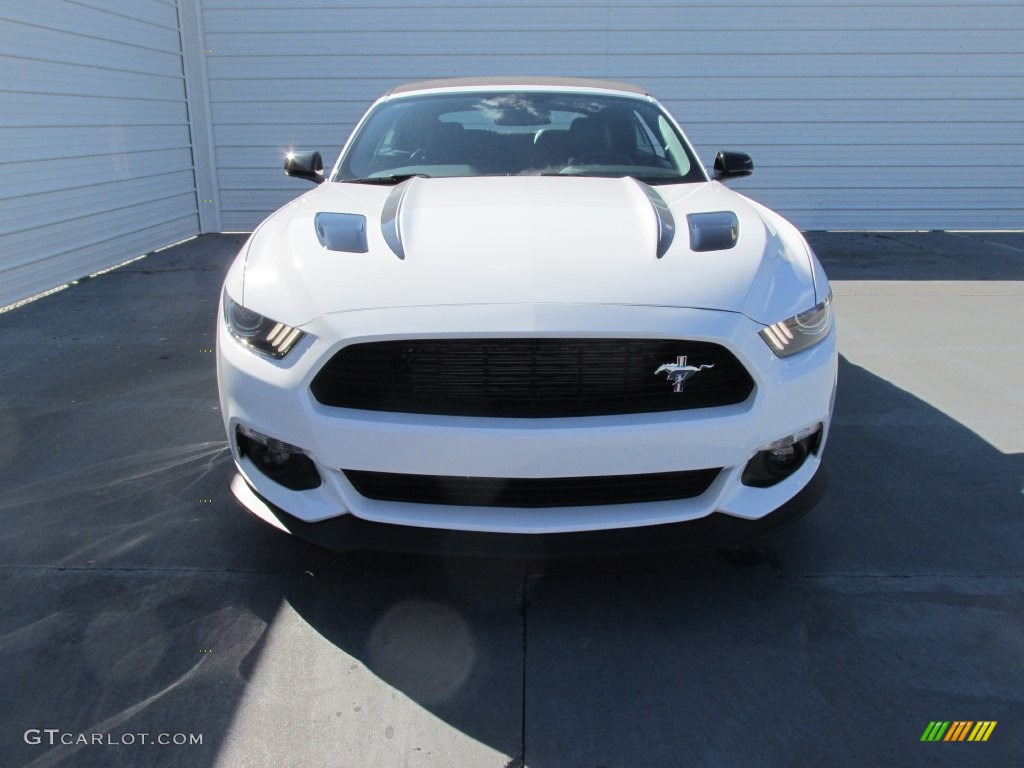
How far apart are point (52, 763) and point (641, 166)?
2986 mm

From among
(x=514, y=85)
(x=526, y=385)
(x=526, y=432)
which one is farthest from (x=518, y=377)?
(x=514, y=85)

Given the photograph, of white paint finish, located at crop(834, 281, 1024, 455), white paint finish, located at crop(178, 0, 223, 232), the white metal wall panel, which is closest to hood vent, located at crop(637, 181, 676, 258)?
white paint finish, located at crop(834, 281, 1024, 455)

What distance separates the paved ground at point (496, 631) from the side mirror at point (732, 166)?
4.44 feet

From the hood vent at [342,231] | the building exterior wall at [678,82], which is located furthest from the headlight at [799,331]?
the building exterior wall at [678,82]

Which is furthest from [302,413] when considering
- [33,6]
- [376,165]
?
[33,6]

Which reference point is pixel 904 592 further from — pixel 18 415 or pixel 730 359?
pixel 18 415

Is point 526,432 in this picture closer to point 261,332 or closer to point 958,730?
point 261,332

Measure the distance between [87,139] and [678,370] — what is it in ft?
22.1

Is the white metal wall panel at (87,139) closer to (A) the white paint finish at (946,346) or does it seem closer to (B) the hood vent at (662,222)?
(B) the hood vent at (662,222)

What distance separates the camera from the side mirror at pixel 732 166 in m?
3.85

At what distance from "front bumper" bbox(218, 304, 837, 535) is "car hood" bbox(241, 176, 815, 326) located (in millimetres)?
72

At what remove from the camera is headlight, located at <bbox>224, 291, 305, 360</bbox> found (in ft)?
7.32

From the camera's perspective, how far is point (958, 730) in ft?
6.45

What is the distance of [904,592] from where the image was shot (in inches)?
99.0
